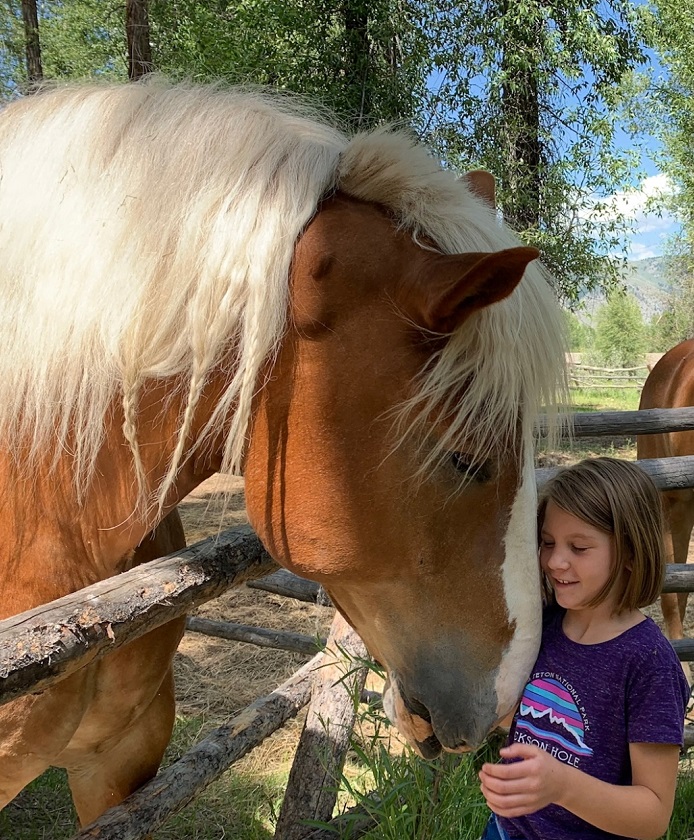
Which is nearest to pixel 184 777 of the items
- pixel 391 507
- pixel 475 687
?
pixel 475 687

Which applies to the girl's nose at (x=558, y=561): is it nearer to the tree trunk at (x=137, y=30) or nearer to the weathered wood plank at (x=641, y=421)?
the weathered wood plank at (x=641, y=421)

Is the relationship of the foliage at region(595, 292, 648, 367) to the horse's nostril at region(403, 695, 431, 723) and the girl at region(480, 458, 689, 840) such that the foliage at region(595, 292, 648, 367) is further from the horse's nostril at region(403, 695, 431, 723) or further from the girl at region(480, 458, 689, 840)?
the horse's nostril at region(403, 695, 431, 723)

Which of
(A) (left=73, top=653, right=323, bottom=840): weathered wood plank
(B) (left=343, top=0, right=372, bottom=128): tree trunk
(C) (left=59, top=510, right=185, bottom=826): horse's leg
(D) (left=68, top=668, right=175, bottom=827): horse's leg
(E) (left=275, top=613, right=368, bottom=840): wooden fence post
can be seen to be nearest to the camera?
(C) (left=59, top=510, right=185, bottom=826): horse's leg

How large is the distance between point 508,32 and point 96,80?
648 centimetres

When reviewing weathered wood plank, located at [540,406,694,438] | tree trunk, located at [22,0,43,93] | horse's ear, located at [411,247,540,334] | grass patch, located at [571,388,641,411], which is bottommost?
grass patch, located at [571,388,641,411]

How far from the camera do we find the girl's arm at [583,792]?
121 centimetres

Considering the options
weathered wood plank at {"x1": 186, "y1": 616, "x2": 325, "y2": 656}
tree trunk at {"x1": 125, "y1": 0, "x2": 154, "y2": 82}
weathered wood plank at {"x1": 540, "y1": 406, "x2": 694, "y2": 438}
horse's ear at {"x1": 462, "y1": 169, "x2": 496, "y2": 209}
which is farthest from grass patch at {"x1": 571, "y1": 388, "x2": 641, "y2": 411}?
horse's ear at {"x1": 462, "y1": 169, "x2": 496, "y2": 209}

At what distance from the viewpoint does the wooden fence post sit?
204 cm

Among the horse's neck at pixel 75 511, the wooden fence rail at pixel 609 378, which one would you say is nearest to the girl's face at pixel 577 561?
the horse's neck at pixel 75 511

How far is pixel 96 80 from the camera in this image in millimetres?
1643

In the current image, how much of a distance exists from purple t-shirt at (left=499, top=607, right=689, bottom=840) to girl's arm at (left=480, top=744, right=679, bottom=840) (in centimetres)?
6

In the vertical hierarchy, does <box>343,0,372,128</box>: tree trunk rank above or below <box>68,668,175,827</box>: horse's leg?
above

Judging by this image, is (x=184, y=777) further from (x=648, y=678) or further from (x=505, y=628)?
(x=648, y=678)

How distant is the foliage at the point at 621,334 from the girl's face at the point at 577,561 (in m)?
43.7
